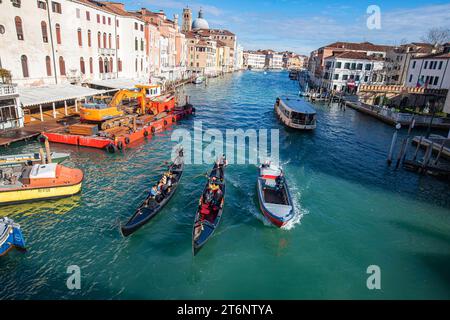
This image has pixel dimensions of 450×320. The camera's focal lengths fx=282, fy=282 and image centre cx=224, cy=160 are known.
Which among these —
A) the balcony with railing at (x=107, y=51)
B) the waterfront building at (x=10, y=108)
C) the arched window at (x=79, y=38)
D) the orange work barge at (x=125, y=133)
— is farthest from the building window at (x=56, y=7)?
the orange work barge at (x=125, y=133)

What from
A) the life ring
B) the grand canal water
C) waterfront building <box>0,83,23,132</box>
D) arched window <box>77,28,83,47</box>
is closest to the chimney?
arched window <box>77,28,83,47</box>

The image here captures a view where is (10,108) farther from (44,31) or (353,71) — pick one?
(353,71)

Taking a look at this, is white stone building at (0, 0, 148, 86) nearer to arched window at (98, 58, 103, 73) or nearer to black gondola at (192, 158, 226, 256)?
arched window at (98, 58, 103, 73)

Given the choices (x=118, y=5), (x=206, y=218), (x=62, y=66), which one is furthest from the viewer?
(x=118, y=5)

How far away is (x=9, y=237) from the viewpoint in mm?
13172

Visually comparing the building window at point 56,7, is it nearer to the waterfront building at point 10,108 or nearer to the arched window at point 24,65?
the arched window at point 24,65

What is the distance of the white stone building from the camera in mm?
29475

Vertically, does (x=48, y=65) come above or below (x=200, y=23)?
below

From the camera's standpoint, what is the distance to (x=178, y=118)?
135 feet

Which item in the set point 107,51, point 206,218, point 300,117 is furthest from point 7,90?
point 300,117

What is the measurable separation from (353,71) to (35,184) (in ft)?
237

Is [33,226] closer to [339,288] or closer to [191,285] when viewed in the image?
[191,285]

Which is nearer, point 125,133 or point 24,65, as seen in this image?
point 125,133
